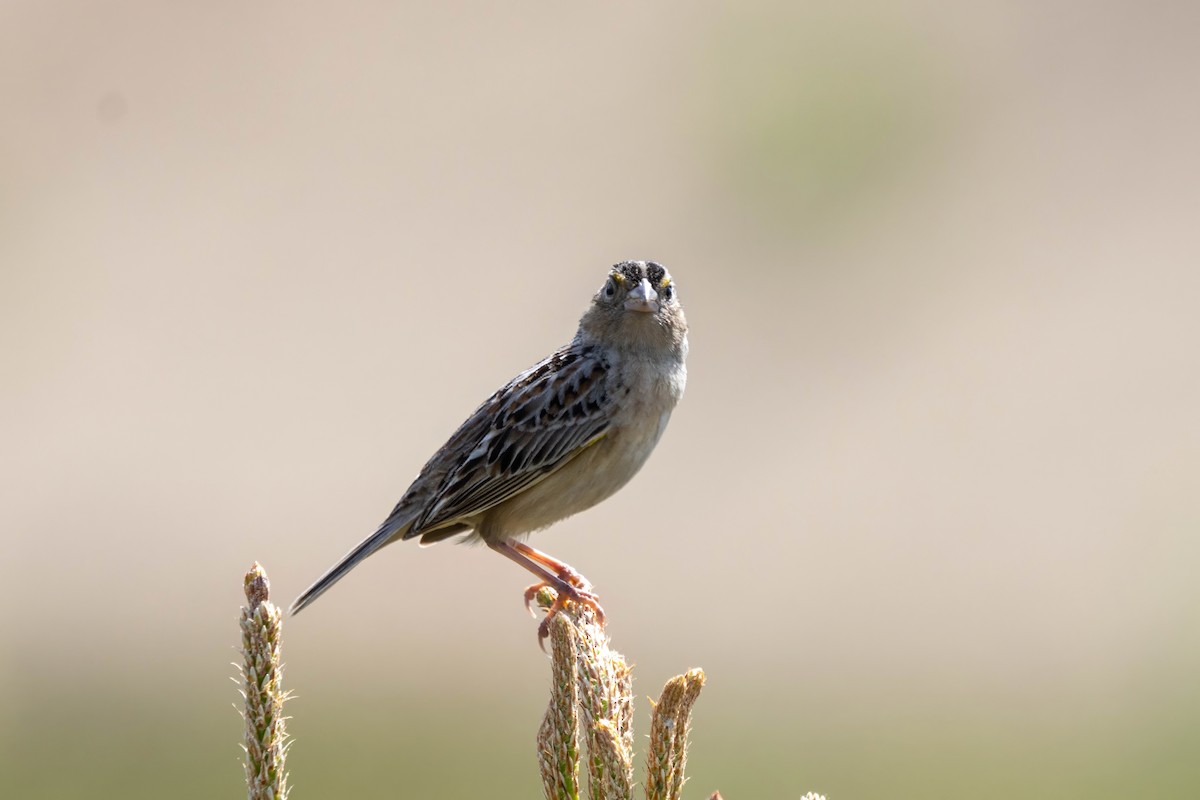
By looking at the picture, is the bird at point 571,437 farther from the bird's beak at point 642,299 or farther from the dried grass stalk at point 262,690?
the dried grass stalk at point 262,690

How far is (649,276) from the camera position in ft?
25.0

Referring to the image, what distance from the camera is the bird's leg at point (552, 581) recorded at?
21.7ft

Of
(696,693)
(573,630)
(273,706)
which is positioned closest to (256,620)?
(273,706)

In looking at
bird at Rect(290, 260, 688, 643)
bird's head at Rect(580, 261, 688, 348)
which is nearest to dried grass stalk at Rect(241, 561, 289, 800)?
bird at Rect(290, 260, 688, 643)

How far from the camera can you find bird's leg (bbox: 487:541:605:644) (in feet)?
21.7

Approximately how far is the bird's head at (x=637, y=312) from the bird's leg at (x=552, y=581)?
1.14 m

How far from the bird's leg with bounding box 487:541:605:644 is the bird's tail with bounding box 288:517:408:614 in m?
0.51

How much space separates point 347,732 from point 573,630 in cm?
1659

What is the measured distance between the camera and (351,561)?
23.4 feet

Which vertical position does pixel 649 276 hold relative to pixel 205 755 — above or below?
below

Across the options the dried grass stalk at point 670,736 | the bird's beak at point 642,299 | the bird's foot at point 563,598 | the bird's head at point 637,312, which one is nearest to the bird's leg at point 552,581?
the bird's foot at point 563,598

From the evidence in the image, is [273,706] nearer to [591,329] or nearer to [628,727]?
[628,727]

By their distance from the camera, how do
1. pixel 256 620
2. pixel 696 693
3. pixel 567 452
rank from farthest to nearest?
pixel 567 452 → pixel 696 693 → pixel 256 620

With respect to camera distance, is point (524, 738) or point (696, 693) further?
point (524, 738)
